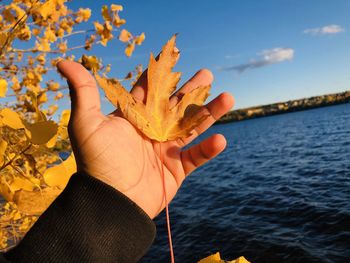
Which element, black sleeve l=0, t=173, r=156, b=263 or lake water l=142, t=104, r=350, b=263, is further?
lake water l=142, t=104, r=350, b=263

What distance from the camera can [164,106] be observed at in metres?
1.12

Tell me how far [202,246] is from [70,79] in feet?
29.5

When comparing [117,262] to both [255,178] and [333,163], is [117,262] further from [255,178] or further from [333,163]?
[333,163]

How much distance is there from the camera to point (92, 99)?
3.85 ft

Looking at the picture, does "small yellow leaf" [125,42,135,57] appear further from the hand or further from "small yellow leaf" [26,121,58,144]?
"small yellow leaf" [26,121,58,144]

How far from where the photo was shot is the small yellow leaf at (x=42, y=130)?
705 millimetres

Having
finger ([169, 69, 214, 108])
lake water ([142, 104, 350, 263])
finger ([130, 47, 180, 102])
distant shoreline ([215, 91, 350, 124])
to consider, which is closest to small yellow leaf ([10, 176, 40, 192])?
finger ([130, 47, 180, 102])

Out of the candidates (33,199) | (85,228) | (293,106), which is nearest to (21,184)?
(33,199)

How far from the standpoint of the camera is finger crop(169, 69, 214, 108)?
5.01ft

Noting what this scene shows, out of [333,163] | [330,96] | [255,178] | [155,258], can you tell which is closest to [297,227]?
[155,258]

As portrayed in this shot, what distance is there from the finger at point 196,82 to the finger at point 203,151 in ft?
0.83

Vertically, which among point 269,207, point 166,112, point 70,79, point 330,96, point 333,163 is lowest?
point 330,96

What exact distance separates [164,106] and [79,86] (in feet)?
0.95

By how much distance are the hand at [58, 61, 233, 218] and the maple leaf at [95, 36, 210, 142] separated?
143mm
